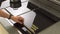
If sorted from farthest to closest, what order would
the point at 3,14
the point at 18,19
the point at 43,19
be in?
the point at 3,14, the point at 18,19, the point at 43,19

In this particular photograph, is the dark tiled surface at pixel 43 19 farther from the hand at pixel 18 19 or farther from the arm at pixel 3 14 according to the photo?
the arm at pixel 3 14

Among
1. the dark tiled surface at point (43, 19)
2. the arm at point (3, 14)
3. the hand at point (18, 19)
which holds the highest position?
the dark tiled surface at point (43, 19)

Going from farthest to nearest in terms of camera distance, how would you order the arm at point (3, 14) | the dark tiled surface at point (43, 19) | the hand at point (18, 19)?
the arm at point (3, 14) → the hand at point (18, 19) → the dark tiled surface at point (43, 19)

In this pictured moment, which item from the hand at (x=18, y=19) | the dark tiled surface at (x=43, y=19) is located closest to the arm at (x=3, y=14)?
the hand at (x=18, y=19)

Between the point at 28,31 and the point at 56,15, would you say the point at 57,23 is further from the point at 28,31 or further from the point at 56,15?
the point at 28,31

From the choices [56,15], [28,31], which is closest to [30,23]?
[28,31]

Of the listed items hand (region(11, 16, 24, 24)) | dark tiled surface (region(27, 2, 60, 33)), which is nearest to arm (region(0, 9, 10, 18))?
hand (region(11, 16, 24, 24))

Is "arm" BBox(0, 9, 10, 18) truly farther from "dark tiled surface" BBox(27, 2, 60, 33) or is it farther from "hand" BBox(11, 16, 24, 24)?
"dark tiled surface" BBox(27, 2, 60, 33)

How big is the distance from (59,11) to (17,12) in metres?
0.40

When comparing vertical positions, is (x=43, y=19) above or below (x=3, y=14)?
above

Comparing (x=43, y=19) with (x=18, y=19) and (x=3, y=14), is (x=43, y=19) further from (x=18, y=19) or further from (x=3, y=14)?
(x=3, y=14)

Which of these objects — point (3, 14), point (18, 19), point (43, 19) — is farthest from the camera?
point (3, 14)

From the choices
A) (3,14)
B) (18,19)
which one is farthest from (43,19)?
(3,14)

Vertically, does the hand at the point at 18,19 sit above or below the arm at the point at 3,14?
above
